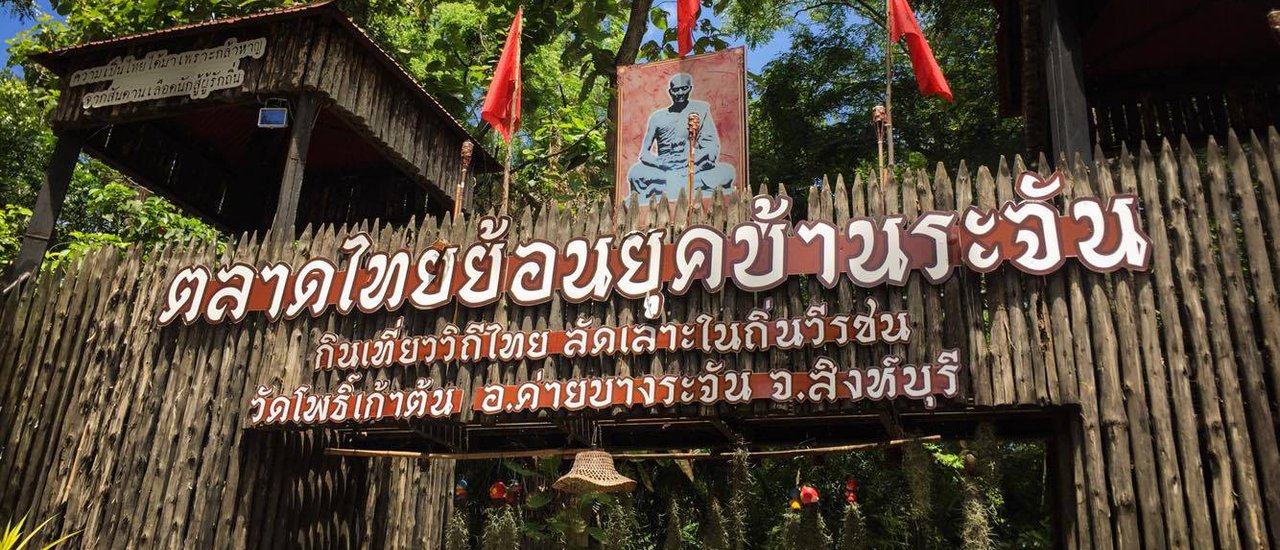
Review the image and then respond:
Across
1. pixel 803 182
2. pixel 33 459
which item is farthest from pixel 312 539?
pixel 803 182

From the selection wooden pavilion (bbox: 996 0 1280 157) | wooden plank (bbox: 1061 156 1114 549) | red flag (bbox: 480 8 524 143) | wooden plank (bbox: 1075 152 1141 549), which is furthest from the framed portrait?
wooden plank (bbox: 1075 152 1141 549)

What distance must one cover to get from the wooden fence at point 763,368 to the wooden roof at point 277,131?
215 cm

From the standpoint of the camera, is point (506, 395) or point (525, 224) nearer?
point (506, 395)

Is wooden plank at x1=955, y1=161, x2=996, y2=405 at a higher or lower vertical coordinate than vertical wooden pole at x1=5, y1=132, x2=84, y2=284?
lower

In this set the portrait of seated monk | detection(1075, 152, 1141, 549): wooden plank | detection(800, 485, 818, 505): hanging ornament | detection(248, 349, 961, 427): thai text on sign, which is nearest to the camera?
detection(1075, 152, 1141, 549): wooden plank

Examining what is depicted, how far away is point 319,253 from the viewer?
8.71 meters

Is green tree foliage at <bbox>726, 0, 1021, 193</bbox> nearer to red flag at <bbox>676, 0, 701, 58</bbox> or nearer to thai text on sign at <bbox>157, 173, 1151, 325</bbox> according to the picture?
red flag at <bbox>676, 0, 701, 58</bbox>

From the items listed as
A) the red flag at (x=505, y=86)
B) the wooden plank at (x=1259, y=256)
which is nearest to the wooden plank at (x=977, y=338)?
the wooden plank at (x=1259, y=256)

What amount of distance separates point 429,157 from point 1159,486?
905 centimetres

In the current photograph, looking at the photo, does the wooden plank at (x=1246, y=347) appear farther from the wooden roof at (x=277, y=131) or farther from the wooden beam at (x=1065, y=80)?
the wooden roof at (x=277, y=131)

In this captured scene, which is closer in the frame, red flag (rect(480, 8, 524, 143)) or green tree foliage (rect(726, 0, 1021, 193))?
red flag (rect(480, 8, 524, 143))

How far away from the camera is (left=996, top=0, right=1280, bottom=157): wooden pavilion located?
992cm

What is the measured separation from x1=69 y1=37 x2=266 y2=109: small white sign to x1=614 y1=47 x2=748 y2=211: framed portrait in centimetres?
415

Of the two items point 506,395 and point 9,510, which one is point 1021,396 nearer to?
point 506,395
